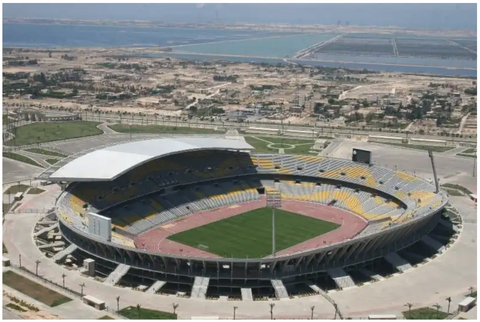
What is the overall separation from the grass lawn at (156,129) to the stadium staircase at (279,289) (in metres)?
78.6

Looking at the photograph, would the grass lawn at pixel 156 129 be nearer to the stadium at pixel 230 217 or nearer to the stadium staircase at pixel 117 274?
the stadium at pixel 230 217

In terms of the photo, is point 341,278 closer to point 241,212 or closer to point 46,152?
point 241,212

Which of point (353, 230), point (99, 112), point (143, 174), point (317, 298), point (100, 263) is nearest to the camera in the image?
point (317, 298)

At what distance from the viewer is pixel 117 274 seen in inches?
2512

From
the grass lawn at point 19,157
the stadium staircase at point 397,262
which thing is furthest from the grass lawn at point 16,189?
the stadium staircase at point 397,262

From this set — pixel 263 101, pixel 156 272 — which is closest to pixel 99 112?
pixel 263 101

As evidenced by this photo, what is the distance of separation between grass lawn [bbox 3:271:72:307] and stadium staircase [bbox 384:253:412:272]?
30.4 meters

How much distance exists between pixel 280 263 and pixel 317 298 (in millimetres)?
4867

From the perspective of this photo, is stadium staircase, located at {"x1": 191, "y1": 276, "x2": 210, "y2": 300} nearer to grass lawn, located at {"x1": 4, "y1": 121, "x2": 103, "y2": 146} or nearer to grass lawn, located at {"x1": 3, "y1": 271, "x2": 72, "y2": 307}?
grass lawn, located at {"x1": 3, "y1": 271, "x2": 72, "y2": 307}

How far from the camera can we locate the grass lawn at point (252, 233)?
2889 inches

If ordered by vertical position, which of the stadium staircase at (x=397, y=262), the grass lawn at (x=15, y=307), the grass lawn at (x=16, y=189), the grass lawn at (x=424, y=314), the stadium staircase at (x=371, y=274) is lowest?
the grass lawn at (x=15, y=307)

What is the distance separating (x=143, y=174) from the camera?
282 ft

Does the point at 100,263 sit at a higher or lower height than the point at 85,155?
lower

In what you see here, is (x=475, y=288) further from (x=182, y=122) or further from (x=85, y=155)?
(x=182, y=122)
